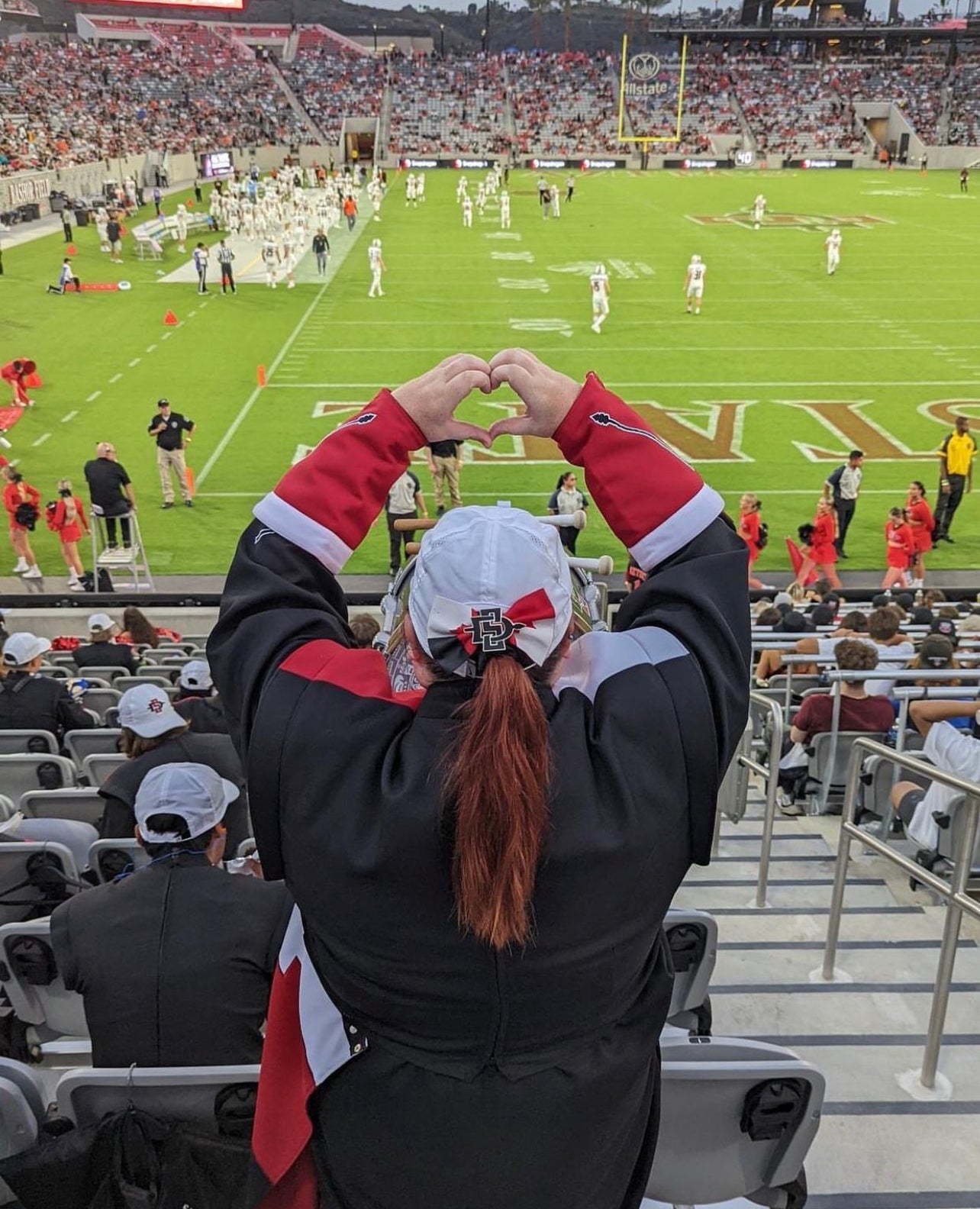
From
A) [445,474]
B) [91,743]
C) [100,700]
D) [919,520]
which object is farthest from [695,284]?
[91,743]

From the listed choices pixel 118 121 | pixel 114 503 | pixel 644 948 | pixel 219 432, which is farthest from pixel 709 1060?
pixel 118 121

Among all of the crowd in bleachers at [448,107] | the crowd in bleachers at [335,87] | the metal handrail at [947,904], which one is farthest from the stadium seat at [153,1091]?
the crowd in bleachers at [335,87]

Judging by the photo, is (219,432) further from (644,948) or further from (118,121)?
(118,121)

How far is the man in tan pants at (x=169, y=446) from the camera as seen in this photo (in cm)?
1405

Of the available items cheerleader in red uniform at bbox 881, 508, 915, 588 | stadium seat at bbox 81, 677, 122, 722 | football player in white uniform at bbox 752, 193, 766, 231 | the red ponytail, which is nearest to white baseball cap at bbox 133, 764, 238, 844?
the red ponytail

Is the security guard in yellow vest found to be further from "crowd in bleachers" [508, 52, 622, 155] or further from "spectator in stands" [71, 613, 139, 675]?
"crowd in bleachers" [508, 52, 622, 155]

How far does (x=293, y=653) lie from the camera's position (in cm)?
175

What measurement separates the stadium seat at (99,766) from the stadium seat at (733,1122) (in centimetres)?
416

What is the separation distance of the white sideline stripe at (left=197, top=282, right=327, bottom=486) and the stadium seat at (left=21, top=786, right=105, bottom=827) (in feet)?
34.9

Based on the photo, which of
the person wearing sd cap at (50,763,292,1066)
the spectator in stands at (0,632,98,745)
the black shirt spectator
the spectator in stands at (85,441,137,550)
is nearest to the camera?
the person wearing sd cap at (50,763,292,1066)

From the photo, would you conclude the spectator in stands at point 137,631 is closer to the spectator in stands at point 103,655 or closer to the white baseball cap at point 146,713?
the spectator in stands at point 103,655

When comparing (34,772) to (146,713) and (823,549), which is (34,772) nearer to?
(146,713)

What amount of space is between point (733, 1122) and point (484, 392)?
1.67 m

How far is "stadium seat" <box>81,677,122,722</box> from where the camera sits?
7449 millimetres
